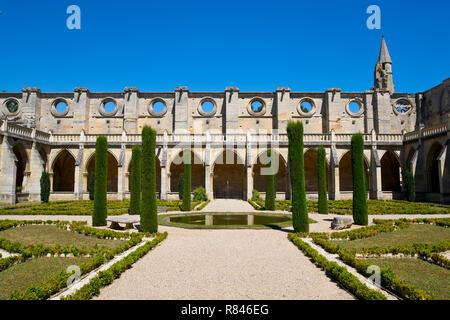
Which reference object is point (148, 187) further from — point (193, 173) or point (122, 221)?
point (193, 173)

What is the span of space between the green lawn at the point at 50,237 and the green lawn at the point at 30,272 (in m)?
1.73

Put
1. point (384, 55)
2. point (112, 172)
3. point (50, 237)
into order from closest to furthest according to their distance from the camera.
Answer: point (50, 237), point (112, 172), point (384, 55)

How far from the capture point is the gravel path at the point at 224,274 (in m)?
5.18

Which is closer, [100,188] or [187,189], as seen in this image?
[100,188]

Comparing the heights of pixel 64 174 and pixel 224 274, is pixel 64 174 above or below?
above

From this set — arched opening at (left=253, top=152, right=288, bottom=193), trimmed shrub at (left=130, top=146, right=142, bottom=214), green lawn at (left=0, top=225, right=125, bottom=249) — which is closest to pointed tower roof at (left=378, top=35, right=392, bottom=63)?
arched opening at (left=253, top=152, right=288, bottom=193)

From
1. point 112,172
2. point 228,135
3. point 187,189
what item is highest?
point 228,135

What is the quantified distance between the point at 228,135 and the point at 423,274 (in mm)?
22612

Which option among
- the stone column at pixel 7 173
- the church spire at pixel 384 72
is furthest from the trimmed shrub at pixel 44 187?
the church spire at pixel 384 72

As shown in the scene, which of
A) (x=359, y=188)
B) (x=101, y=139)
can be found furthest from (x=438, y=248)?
(x=101, y=139)

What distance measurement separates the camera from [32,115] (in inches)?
1287

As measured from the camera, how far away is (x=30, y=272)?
6277 millimetres

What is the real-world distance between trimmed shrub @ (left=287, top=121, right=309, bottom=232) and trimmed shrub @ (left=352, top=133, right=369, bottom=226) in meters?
3.56

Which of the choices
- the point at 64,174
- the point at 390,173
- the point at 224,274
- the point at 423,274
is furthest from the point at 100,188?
the point at 390,173
